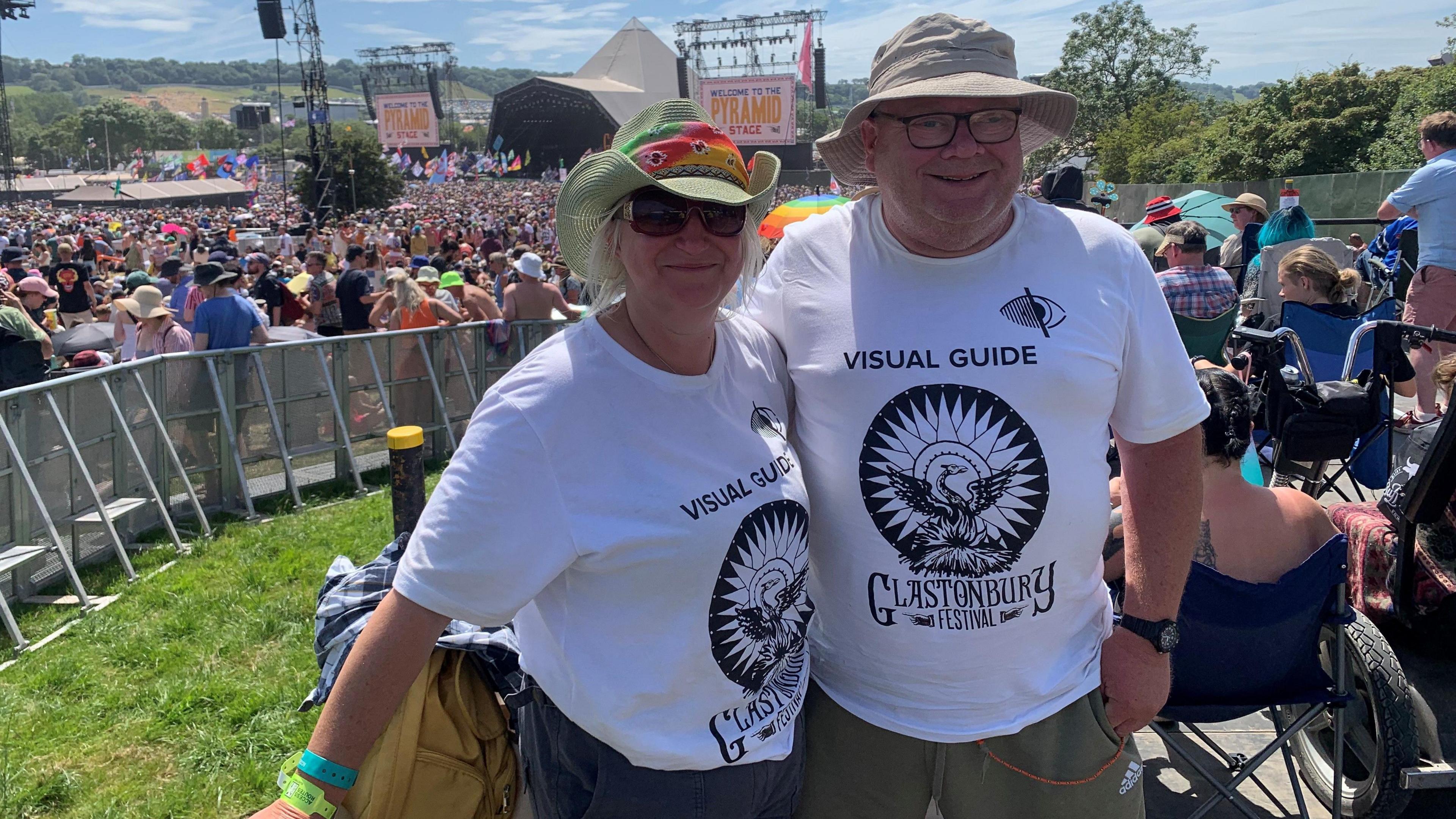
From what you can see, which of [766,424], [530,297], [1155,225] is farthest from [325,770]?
[1155,225]

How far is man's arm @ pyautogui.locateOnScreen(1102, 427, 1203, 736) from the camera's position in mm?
Result: 1840

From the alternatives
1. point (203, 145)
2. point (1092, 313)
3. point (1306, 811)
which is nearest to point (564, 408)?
point (1092, 313)

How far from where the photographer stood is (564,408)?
1.51 meters

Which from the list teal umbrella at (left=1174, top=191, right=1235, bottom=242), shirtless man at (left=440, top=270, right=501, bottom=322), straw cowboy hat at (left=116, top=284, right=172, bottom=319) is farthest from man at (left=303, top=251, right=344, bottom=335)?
teal umbrella at (left=1174, top=191, right=1235, bottom=242)

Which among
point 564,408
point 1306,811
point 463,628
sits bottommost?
point 1306,811

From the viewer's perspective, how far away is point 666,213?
1628 mm

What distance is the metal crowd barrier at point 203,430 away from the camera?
5.50 m

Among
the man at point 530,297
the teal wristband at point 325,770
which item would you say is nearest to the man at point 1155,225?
the man at point 530,297

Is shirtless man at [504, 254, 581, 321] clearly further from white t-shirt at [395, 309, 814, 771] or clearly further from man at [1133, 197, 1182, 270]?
white t-shirt at [395, 309, 814, 771]

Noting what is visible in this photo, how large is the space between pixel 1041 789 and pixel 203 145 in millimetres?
178460

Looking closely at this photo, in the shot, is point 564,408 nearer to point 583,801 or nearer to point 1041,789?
point 583,801

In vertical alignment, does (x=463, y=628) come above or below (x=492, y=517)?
below

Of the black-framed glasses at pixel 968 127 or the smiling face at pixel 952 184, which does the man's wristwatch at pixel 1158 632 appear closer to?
the smiling face at pixel 952 184

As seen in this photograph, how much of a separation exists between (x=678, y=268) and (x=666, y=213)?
0.09 meters
